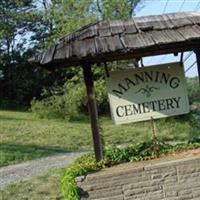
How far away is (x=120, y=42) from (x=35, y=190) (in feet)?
12.2

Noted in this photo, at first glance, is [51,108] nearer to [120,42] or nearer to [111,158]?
[111,158]

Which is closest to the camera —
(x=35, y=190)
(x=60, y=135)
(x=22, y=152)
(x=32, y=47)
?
(x=35, y=190)

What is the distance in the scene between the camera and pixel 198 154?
7258mm

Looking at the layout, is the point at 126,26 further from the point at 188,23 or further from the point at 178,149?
the point at 178,149

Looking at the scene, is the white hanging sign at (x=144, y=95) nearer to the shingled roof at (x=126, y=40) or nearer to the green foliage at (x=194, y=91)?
the shingled roof at (x=126, y=40)

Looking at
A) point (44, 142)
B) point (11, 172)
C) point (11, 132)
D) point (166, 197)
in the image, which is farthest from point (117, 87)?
point (11, 132)

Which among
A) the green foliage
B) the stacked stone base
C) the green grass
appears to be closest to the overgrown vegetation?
the stacked stone base

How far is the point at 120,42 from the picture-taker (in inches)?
278

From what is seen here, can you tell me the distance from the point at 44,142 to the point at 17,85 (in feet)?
66.9

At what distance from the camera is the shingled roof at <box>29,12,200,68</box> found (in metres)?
6.97

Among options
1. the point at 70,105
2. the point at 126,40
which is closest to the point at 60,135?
the point at 70,105

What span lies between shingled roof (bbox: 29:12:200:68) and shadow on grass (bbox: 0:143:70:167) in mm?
6903

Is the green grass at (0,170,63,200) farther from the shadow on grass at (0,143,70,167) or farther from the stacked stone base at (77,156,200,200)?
the shadow on grass at (0,143,70,167)

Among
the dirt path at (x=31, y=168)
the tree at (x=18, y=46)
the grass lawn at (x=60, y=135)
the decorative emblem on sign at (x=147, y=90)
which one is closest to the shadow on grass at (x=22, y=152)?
the grass lawn at (x=60, y=135)
